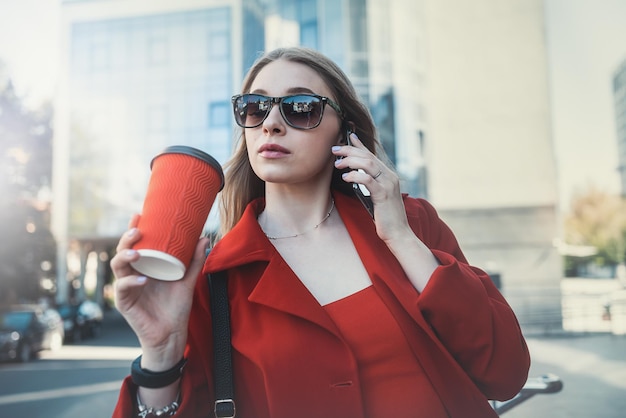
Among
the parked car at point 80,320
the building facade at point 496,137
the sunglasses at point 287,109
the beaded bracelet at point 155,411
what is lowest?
the parked car at point 80,320

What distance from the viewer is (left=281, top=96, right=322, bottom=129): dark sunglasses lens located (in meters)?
1.78

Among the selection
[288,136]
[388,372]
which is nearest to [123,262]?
[288,136]

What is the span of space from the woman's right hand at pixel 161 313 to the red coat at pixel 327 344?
12 cm

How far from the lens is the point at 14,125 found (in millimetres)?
22891

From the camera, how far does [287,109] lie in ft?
5.85

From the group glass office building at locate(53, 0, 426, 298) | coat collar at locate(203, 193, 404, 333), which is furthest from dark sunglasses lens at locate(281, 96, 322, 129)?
glass office building at locate(53, 0, 426, 298)

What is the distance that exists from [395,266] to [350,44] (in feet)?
59.7

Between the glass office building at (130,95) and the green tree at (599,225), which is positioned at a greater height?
the glass office building at (130,95)

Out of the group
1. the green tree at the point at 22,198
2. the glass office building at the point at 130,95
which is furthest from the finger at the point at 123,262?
the glass office building at the point at 130,95

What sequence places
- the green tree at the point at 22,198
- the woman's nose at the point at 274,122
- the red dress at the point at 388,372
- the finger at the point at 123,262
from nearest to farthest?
the finger at the point at 123,262 → the red dress at the point at 388,372 → the woman's nose at the point at 274,122 → the green tree at the point at 22,198

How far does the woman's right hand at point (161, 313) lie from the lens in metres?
1.41

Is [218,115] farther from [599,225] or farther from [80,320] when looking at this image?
[599,225]

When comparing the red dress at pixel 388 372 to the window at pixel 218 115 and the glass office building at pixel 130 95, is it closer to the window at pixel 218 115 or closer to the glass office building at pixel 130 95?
the glass office building at pixel 130 95

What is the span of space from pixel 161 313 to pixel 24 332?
Answer: 13.8 m
